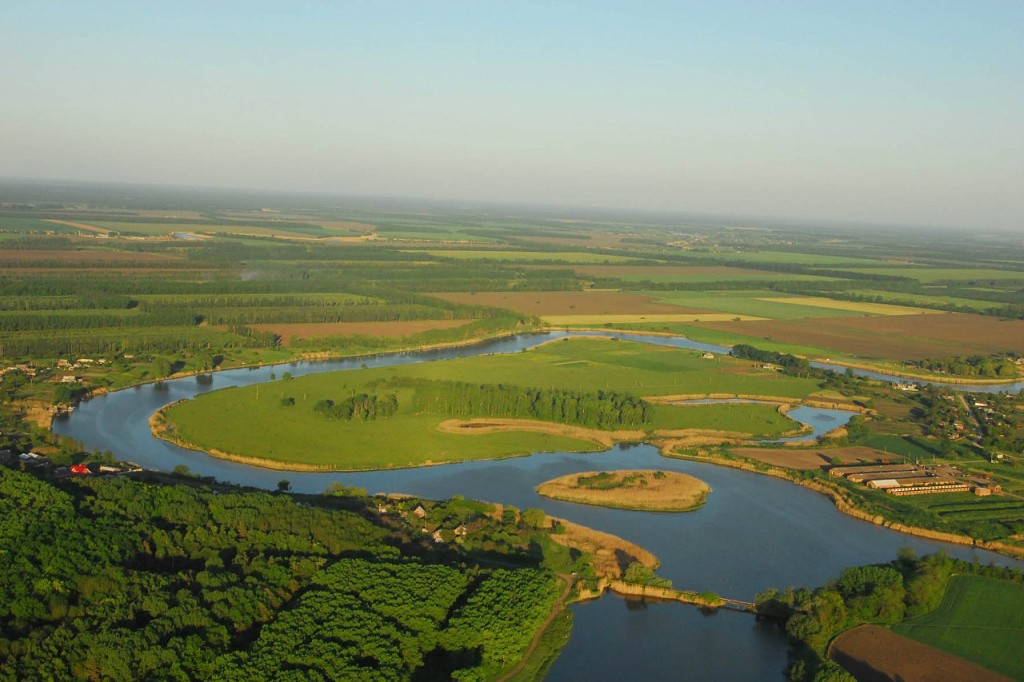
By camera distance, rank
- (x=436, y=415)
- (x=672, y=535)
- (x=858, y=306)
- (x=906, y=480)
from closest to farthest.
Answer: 1. (x=672, y=535)
2. (x=906, y=480)
3. (x=436, y=415)
4. (x=858, y=306)

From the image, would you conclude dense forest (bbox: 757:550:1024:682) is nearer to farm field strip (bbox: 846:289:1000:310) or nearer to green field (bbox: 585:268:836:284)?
farm field strip (bbox: 846:289:1000:310)

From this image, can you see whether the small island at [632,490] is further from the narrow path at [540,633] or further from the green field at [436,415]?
the narrow path at [540,633]

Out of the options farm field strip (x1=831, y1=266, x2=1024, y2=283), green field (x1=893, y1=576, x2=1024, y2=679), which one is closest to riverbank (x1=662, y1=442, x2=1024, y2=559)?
green field (x1=893, y1=576, x2=1024, y2=679)

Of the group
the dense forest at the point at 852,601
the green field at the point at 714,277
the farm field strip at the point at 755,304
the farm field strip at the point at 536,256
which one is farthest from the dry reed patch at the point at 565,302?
the dense forest at the point at 852,601


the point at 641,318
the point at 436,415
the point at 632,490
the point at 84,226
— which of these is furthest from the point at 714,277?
the point at 84,226

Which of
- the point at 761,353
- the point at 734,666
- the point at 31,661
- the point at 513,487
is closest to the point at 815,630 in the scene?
the point at 734,666

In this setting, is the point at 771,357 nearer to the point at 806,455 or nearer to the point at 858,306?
the point at 806,455

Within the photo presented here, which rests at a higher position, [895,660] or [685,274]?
[685,274]

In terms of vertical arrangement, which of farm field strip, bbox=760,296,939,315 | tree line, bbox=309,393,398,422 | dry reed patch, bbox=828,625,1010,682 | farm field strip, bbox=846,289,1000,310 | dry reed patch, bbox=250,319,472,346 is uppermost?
farm field strip, bbox=846,289,1000,310
